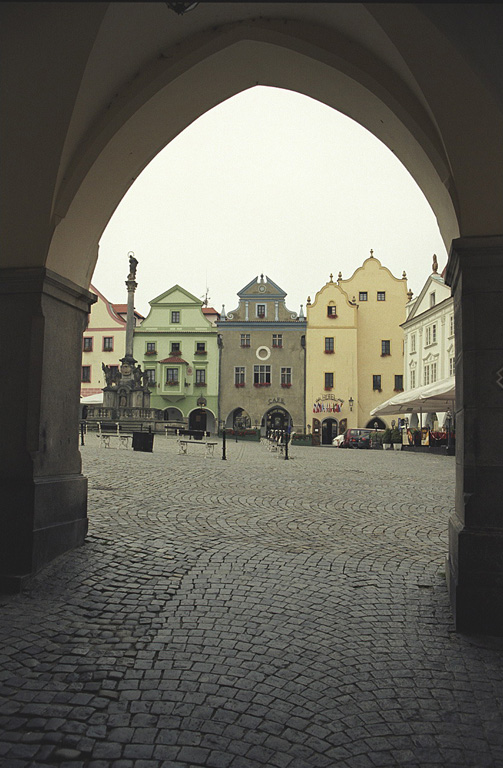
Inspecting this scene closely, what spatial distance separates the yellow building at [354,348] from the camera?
4503 cm

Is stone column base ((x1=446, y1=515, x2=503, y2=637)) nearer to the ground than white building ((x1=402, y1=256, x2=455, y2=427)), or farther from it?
nearer to the ground

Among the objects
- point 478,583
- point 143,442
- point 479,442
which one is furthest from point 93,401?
point 478,583

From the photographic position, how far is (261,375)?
46.9m

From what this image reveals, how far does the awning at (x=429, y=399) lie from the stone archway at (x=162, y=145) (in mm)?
14354

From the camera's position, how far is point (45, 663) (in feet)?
10.6

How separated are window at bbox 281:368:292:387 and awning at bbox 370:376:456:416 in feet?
73.0

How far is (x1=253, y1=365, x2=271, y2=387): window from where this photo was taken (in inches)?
1832

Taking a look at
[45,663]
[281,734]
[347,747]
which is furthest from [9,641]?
[347,747]

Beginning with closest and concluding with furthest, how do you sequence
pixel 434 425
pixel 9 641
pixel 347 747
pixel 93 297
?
1. pixel 347 747
2. pixel 9 641
3. pixel 93 297
4. pixel 434 425

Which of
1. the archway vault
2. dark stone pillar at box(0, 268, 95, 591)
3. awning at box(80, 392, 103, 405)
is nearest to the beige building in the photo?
awning at box(80, 392, 103, 405)

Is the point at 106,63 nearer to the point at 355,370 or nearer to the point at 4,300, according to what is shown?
the point at 4,300

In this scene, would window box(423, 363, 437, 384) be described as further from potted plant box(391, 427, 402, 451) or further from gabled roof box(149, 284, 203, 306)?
gabled roof box(149, 284, 203, 306)

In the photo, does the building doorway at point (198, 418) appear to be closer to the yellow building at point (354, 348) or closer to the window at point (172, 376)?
the window at point (172, 376)

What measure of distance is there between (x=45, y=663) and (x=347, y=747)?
1800 millimetres
